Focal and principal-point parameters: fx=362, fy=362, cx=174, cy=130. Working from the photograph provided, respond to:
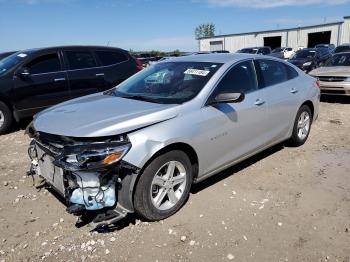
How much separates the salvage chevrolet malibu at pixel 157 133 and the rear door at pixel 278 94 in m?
0.02

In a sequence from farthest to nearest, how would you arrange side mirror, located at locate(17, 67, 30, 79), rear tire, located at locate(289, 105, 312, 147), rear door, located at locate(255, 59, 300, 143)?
side mirror, located at locate(17, 67, 30, 79), rear tire, located at locate(289, 105, 312, 147), rear door, located at locate(255, 59, 300, 143)

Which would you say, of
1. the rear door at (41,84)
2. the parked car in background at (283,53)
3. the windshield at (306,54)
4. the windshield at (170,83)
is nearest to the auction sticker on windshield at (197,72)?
the windshield at (170,83)

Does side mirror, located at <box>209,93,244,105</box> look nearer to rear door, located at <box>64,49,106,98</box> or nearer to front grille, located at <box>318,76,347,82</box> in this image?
rear door, located at <box>64,49,106,98</box>

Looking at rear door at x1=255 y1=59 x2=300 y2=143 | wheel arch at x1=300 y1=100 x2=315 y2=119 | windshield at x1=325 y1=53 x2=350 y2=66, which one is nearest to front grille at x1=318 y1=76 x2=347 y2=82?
windshield at x1=325 y1=53 x2=350 y2=66

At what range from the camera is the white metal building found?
4203 centimetres

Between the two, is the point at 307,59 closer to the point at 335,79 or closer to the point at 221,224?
the point at 335,79

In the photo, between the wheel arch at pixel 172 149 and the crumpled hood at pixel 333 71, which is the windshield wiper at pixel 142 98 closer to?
the wheel arch at pixel 172 149

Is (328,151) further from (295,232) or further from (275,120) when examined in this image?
(295,232)

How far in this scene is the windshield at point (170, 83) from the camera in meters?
4.06

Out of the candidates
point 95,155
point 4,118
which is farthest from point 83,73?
point 95,155

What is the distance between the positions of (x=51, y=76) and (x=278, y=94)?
486cm

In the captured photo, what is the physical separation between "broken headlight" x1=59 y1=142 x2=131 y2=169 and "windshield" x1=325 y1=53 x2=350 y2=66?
967 cm

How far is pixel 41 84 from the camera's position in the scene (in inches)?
296

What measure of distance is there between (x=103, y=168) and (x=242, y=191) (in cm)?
197
